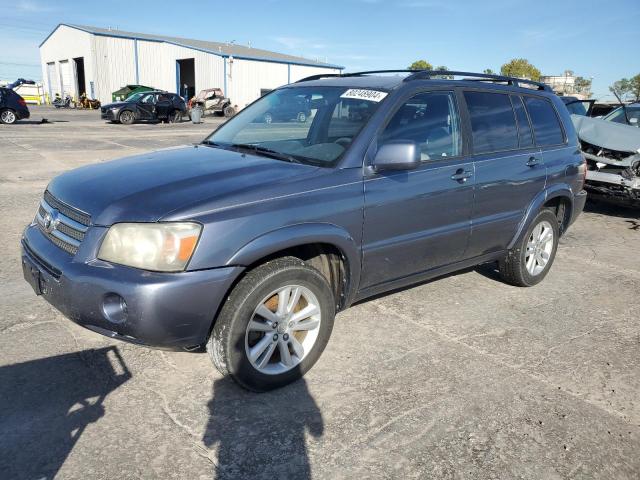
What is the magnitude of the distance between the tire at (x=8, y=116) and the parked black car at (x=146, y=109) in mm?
3998

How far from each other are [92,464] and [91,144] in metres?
14.8

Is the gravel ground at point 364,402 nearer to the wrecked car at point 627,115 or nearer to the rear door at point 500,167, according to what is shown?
the rear door at point 500,167

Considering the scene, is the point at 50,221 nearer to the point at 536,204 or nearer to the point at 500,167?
the point at 500,167

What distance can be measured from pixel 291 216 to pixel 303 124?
120cm

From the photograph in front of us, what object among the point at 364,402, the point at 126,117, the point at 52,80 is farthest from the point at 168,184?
the point at 52,80

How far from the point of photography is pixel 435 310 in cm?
442

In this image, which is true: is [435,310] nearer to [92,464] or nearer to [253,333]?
[253,333]

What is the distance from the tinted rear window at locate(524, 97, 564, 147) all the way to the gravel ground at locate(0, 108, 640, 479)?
1.53 metres

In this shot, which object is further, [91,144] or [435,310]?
[91,144]

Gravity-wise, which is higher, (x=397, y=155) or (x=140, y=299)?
(x=397, y=155)

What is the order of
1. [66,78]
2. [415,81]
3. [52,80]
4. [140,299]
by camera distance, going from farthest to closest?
1. [52,80]
2. [66,78]
3. [415,81]
4. [140,299]

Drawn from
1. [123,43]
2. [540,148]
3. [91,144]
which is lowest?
[91,144]

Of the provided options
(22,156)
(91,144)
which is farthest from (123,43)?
(22,156)

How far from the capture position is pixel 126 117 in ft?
84.6
